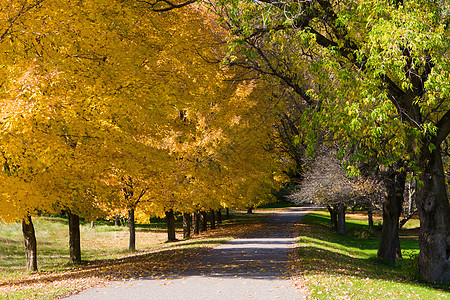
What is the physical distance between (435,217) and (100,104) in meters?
9.21

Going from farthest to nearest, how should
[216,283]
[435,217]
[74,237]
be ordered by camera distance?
[74,237] < [435,217] < [216,283]

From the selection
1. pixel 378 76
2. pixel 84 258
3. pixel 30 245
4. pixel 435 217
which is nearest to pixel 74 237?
pixel 30 245

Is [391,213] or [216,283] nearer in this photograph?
[216,283]

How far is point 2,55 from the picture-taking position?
413 inches

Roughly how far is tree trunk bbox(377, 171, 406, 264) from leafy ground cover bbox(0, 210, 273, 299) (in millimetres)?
7077

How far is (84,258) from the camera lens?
63.5ft

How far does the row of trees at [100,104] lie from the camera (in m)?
9.80

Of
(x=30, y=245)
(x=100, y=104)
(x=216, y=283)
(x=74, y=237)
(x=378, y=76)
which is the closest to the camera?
(x=378, y=76)

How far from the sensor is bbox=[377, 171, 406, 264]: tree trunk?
53.9ft

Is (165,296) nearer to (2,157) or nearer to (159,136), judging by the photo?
(2,157)

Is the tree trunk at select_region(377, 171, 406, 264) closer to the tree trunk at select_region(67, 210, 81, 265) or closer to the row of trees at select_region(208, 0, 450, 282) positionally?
the row of trees at select_region(208, 0, 450, 282)

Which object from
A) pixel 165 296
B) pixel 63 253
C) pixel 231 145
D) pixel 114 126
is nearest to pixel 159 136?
pixel 231 145

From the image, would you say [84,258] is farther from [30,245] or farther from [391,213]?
[391,213]

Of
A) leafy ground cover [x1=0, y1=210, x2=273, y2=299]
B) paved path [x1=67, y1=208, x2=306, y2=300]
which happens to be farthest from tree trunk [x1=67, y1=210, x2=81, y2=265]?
paved path [x1=67, y1=208, x2=306, y2=300]
